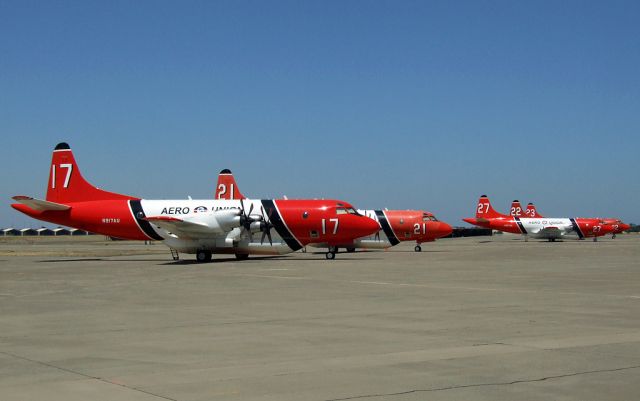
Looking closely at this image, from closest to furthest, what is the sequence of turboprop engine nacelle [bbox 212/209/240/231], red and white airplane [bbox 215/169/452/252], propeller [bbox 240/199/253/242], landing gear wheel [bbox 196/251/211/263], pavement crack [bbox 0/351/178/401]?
pavement crack [bbox 0/351/178/401], turboprop engine nacelle [bbox 212/209/240/231], propeller [bbox 240/199/253/242], landing gear wheel [bbox 196/251/211/263], red and white airplane [bbox 215/169/452/252]

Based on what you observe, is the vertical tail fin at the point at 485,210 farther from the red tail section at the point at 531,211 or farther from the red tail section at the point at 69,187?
the red tail section at the point at 69,187

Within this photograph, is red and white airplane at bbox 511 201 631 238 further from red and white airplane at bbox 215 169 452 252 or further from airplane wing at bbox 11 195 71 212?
airplane wing at bbox 11 195 71 212

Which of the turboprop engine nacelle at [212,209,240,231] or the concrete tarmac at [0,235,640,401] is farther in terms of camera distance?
the turboprop engine nacelle at [212,209,240,231]

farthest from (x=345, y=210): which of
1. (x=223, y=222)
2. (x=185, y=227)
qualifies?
(x=185, y=227)

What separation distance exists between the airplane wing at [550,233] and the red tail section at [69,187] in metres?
68.6

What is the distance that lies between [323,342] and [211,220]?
1296 inches

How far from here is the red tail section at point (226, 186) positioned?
204 ft

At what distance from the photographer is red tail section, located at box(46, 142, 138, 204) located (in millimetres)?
48344

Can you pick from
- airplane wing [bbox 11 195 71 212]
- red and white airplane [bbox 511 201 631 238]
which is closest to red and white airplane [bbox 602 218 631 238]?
red and white airplane [bbox 511 201 631 238]

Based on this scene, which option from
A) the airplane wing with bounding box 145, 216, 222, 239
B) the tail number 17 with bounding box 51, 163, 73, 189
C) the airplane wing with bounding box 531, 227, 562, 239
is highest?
the tail number 17 with bounding box 51, 163, 73, 189

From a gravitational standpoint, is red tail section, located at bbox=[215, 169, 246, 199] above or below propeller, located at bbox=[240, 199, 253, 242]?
above

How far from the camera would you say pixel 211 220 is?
147 feet

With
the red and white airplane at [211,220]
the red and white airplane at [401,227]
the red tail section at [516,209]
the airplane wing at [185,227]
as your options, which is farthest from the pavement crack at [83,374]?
the red tail section at [516,209]

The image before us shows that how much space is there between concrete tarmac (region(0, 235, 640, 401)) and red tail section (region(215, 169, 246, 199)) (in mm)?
37354
